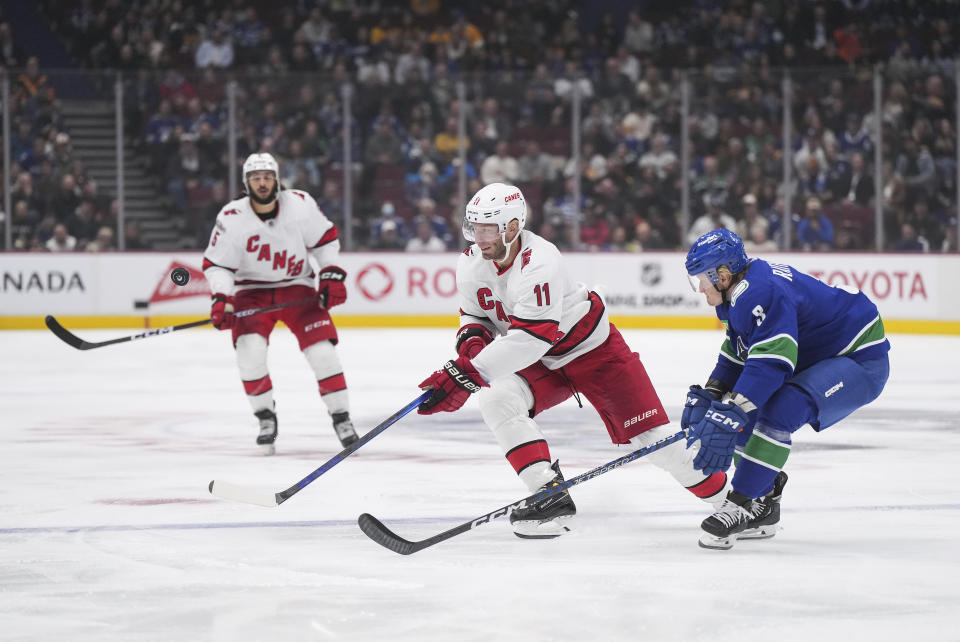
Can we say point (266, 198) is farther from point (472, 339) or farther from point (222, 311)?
point (472, 339)

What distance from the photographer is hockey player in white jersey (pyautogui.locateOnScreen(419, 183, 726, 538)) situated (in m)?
3.74

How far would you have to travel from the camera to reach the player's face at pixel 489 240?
3.76 meters

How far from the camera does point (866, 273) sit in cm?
1097

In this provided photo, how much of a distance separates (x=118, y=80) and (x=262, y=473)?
7.33m

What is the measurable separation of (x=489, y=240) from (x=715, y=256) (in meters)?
0.62

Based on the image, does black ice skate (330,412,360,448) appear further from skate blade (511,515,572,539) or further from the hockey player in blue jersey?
the hockey player in blue jersey

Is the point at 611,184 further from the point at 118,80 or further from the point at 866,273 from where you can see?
the point at 118,80

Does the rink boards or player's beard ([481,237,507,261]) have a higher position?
player's beard ([481,237,507,261])

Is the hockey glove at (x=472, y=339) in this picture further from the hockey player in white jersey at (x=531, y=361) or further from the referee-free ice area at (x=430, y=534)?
the referee-free ice area at (x=430, y=534)

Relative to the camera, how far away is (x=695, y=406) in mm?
3615

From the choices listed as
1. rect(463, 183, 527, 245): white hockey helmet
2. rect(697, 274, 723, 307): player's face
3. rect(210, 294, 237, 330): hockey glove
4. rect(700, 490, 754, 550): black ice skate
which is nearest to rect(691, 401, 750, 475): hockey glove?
rect(700, 490, 754, 550): black ice skate

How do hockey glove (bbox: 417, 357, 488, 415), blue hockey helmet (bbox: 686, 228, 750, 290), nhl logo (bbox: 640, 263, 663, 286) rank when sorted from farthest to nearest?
nhl logo (bbox: 640, 263, 663, 286) → hockey glove (bbox: 417, 357, 488, 415) → blue hockey helmet (bbox: 686, 228, 750, 290)

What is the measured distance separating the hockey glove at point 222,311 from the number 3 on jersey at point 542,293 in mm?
2286

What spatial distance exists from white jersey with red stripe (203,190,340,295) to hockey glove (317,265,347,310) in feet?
0.39
